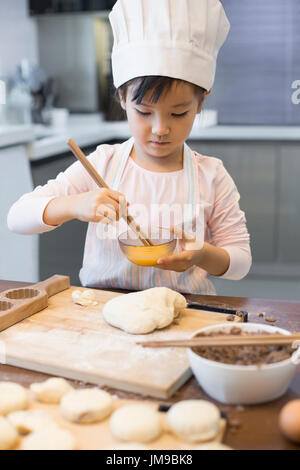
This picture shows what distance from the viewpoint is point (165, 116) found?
1.17 meters

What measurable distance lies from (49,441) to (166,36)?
86 centimetres

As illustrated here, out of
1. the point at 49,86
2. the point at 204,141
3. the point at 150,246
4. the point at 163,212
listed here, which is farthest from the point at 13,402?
the point at 49,86

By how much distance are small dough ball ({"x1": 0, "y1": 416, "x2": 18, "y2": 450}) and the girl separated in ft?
1.63

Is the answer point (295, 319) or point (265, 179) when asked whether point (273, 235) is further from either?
point (295, 319)

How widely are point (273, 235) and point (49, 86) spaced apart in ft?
5.15

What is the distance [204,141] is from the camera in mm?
2961

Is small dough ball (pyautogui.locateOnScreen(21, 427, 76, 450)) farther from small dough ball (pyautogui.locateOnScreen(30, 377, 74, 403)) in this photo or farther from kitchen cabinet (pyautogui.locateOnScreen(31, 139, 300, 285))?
kitchen cabinet (pyautogui.locateOnScreen(31, 139, 300, 285))

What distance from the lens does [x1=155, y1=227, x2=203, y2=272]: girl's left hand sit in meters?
1.07

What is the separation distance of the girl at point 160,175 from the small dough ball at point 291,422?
46cm

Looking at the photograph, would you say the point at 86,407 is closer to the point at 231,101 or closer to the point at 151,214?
the point at 151,214

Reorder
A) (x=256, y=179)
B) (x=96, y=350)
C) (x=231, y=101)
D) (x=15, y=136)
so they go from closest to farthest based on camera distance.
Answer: (x=96, y=350) < (x=15, y=136) < (x=256, y=179) < (x=231, y=101)

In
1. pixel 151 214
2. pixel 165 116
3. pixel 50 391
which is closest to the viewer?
pixel 50 391

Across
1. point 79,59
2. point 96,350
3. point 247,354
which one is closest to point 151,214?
point 96,350

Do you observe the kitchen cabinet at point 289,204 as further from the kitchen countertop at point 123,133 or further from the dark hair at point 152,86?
the dark hair at point 152,86
